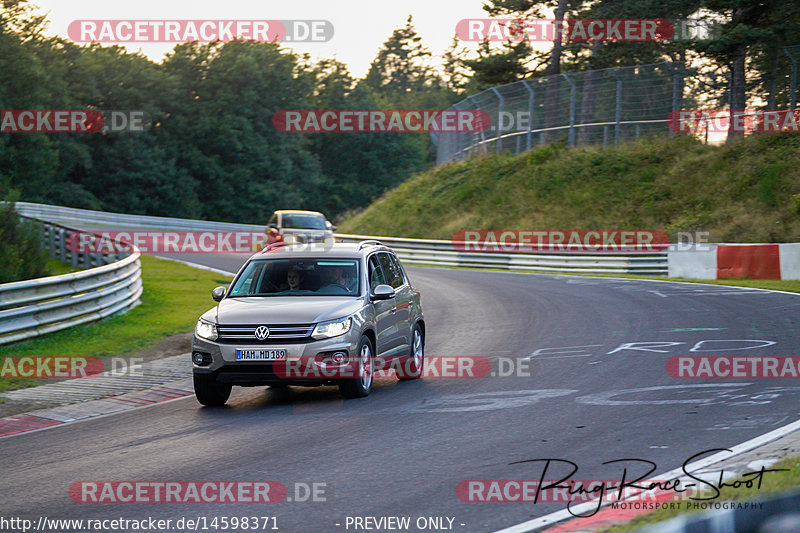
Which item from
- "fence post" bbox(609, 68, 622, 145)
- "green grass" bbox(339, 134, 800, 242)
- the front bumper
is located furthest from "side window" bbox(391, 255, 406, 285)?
"fence post" bbox(609, 68, 622, 145)

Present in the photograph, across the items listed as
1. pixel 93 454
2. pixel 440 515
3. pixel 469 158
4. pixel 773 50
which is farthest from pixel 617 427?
pixel 469 158

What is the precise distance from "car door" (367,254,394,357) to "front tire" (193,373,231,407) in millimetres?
1771

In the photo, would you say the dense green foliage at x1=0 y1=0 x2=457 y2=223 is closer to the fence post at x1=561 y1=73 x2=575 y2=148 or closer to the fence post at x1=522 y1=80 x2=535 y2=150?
the fence post at x1=522 y1=80 x2=535 y2=150

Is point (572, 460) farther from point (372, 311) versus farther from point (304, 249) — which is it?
point (304, 249)

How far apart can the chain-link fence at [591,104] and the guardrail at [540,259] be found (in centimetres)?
796

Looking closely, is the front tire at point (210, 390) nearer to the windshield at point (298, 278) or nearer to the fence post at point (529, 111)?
the windshield at point (298, 278)

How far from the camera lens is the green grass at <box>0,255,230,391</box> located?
1363 centimetres

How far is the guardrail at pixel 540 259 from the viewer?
29.5 m

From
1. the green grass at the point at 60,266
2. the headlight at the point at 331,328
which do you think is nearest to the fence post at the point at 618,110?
the green grass at the point at 60,266

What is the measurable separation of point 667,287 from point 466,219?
21.4 m

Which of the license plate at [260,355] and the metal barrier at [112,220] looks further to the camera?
the metal barrier at [112,220]

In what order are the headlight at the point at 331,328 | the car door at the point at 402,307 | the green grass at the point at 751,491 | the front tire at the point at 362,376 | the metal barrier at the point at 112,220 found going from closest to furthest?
the green grass at the point at 751,491 → the headlight at the point at 331,328 → the front tire at the point at 362,376 → the car door at the point at 402,307 → the metal barrier at the point at 112,220

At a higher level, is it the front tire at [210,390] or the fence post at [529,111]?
the fence post at [529,111]

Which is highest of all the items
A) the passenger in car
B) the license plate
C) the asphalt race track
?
the passenger in car
